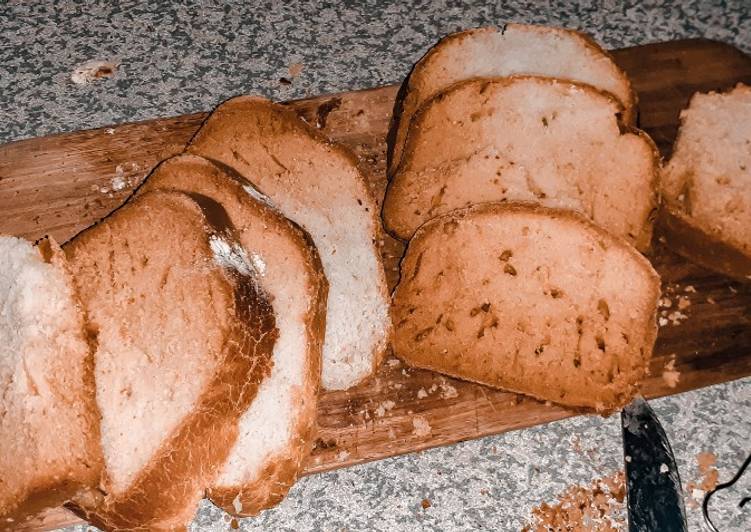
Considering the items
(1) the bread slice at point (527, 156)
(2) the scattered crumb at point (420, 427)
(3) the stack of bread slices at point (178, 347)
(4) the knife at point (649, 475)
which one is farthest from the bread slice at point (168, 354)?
(4) the knife at point (649, 475)

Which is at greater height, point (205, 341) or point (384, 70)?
point (384, 70)

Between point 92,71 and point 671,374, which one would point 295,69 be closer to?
point 92,71

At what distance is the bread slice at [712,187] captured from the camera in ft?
5.17

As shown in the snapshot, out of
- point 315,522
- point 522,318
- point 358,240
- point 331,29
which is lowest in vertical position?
point 315,522

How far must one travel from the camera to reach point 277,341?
1.42 meters

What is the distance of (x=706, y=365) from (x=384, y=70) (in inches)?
46.0

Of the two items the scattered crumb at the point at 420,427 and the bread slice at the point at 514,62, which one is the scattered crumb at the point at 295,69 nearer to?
the bread slice at the point at 514,62

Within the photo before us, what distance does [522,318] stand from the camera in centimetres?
148

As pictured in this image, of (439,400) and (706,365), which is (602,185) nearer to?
(706,365)

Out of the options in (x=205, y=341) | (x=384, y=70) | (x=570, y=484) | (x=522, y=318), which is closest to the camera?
(x=205, y=341)

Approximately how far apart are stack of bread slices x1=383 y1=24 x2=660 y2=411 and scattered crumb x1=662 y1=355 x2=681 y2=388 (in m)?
0.12

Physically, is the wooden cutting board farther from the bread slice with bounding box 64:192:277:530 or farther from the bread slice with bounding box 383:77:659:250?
the bread slice with bounding box 64:192:277:530

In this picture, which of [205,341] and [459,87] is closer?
[205,341]

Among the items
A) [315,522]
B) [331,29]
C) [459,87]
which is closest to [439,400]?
[315,522]
